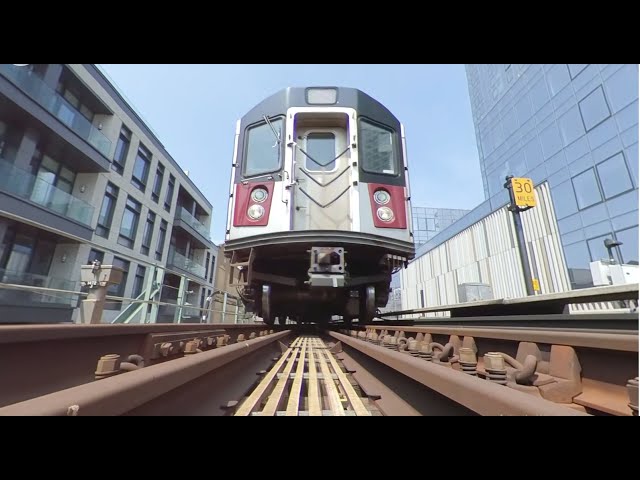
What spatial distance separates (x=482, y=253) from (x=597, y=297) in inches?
468

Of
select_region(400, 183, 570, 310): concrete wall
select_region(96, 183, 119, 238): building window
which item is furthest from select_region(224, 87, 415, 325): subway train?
select_region(96, 183, 119, 238): building window

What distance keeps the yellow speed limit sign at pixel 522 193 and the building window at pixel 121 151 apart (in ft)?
54.1

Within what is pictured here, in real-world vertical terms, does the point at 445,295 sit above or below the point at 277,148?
below

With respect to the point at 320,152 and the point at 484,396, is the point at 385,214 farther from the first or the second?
the point at 484,396

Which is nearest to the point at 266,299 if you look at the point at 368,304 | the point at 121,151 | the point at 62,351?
the point at 368,304

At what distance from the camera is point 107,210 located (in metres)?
13.7

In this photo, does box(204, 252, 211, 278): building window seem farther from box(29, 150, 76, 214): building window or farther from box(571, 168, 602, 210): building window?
box(571, 168, 602, 210): building window

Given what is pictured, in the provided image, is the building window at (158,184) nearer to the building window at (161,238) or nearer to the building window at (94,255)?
the building window at (161,238)

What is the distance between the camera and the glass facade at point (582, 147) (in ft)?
40.4

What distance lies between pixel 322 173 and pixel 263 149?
0.95 meters

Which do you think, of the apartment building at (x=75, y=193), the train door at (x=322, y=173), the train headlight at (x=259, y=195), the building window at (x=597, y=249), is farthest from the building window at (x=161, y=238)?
the building window at (x=597, y=249)
